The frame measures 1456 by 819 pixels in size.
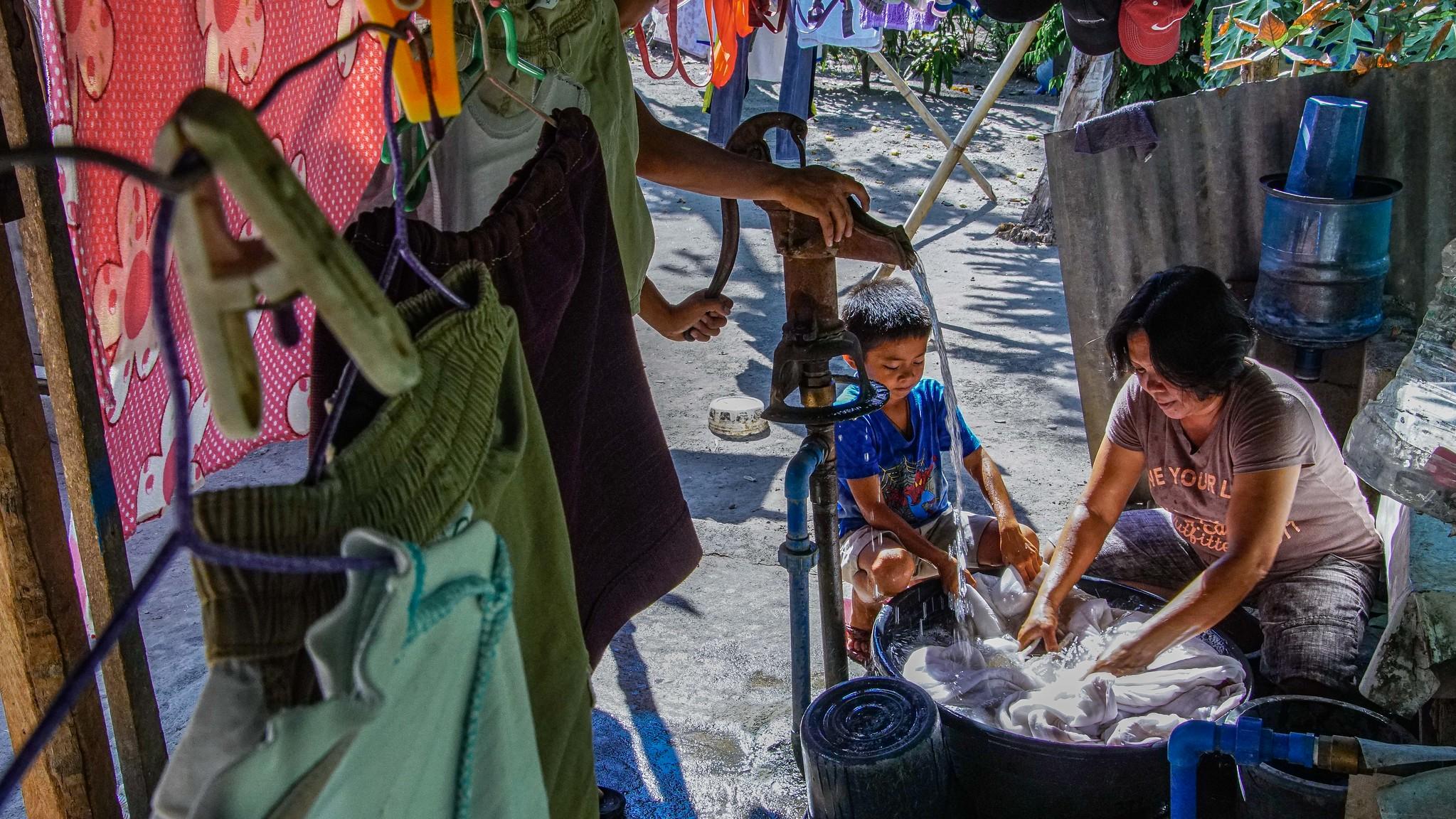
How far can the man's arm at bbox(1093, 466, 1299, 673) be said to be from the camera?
259 cm

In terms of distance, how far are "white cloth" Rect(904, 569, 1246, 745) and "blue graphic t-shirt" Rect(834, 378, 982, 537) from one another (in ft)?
1.49

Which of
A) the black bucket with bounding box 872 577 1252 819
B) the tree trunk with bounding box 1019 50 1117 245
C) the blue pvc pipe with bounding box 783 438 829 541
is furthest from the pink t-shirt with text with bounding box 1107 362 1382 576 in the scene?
the tree trunk with bounding box 1019 50 1117 245

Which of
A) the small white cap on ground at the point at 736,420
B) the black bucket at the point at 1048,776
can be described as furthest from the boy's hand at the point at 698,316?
the small white cap on ground at the point at 736,420

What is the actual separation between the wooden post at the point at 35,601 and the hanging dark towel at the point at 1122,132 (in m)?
3.66

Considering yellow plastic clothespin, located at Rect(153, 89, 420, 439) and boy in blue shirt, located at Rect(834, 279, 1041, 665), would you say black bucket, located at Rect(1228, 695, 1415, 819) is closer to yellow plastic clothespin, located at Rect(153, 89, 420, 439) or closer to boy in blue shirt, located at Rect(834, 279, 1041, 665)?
boy in blue shirt, located at Rect(834, 279, 1041, 665)

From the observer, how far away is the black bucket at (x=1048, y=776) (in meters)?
2.29

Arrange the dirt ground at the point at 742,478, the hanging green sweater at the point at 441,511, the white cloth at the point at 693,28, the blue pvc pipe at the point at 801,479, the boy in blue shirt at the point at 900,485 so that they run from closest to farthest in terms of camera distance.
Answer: the hanging green sweater at the point at 441,511 → the blue pvc pipe at the point at 801,479 → the dirt ground at the point at 742,478 → the boy in blue shirt at the point at 900,485 → the white cloth at the point at 693,28

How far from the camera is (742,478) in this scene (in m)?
4.56

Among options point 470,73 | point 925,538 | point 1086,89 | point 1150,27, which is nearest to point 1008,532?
point 925,538

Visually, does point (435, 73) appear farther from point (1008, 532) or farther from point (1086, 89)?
point (1086, 89)

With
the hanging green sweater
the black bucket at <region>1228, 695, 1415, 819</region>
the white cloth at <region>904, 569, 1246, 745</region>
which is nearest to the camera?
the hanging green sweater

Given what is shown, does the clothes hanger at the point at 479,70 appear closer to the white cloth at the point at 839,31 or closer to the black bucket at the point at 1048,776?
the black bucket at the point at 1048,776

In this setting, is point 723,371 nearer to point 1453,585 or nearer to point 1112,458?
point 1112,458

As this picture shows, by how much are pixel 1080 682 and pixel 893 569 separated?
0.64 meters
